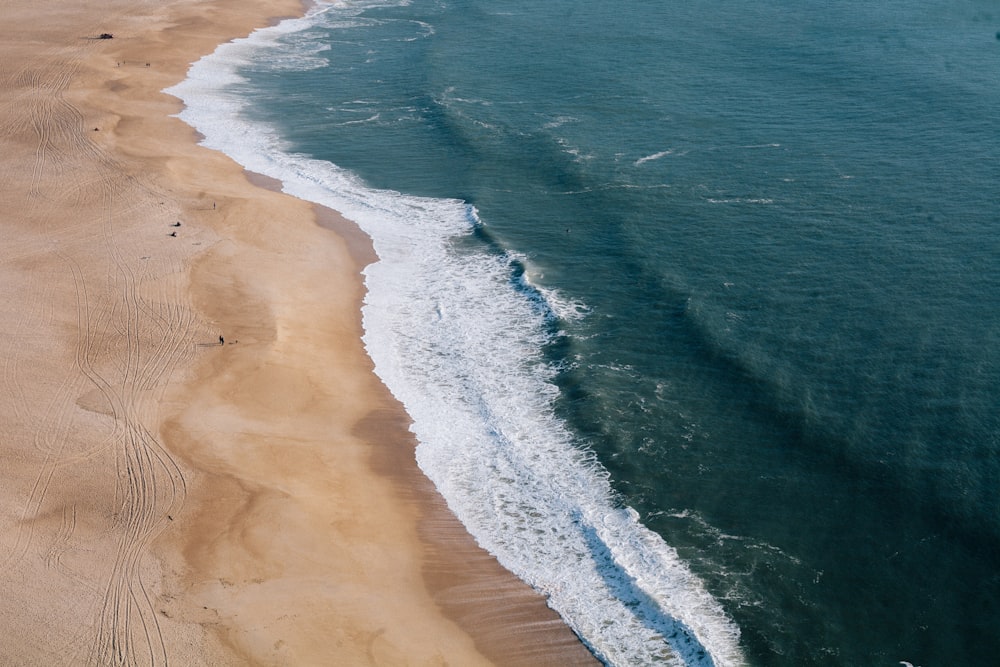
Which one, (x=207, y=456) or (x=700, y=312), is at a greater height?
(x=700, y=312)

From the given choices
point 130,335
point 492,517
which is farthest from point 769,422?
point 130,335

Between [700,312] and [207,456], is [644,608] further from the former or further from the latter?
[700,312]

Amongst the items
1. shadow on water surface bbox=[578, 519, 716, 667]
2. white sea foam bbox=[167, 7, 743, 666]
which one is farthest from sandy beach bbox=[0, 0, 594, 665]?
shadow on water surface bbox=[578, 519, 716, 667]

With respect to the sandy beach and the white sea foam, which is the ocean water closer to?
the white sea foam

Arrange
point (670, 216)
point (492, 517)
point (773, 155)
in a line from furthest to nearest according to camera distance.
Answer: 1. point (773, 155)
2. point (670, 216)
3. point (492, 517)

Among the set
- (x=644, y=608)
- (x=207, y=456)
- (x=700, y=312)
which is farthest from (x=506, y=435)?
(x=700, y=312)

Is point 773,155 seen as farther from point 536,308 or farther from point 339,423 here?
point 339,423

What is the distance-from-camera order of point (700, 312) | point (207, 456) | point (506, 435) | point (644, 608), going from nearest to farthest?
point (644, 608)
point (207, 456)
point (506, 435)
point (700, 312)

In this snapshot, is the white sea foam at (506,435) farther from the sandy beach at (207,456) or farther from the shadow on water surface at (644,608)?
the sandy beach at (207,456)
